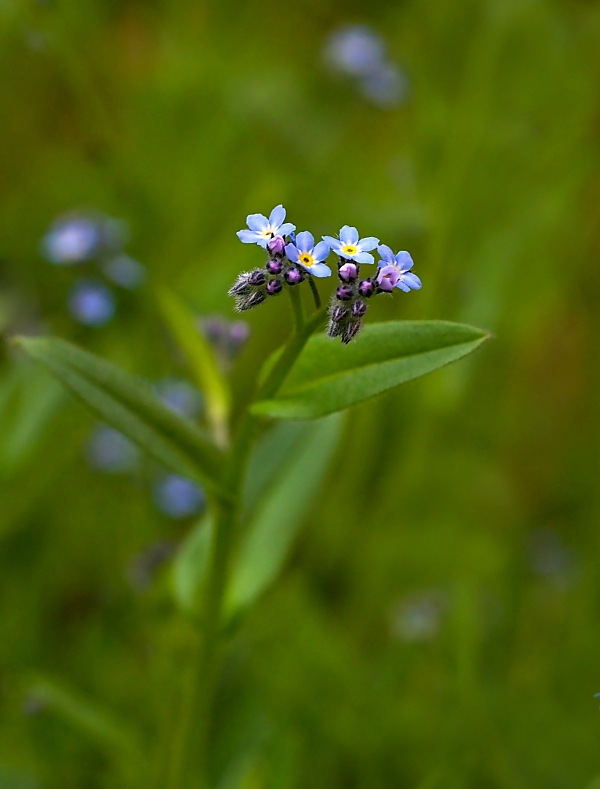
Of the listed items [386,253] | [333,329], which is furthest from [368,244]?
[333,329]

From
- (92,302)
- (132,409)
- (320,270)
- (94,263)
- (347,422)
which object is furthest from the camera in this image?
(347,422)

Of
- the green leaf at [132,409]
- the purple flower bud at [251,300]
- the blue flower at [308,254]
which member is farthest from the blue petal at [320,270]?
the green leaf at [132,409]

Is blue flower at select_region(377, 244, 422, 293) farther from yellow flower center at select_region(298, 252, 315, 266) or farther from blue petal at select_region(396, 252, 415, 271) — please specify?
yellow flower center at select_region(298, 252, 315, 266)

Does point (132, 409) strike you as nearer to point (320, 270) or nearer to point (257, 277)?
point (257, 277)

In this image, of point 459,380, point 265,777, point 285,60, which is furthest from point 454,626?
point 285,60

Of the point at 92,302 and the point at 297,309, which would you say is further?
the point at 92,302

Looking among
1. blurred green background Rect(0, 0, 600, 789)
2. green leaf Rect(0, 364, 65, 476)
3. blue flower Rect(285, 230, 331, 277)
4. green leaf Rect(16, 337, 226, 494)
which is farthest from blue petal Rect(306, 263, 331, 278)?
green leaf Rect(0, 364, 65, 476)

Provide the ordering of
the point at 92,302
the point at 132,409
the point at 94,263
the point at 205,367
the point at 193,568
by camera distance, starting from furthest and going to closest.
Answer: the point at 94,263
the point at 92,302
the point at 205,367
the point at 193,568
the point at 132,409

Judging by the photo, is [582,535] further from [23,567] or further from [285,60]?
[285,60]
